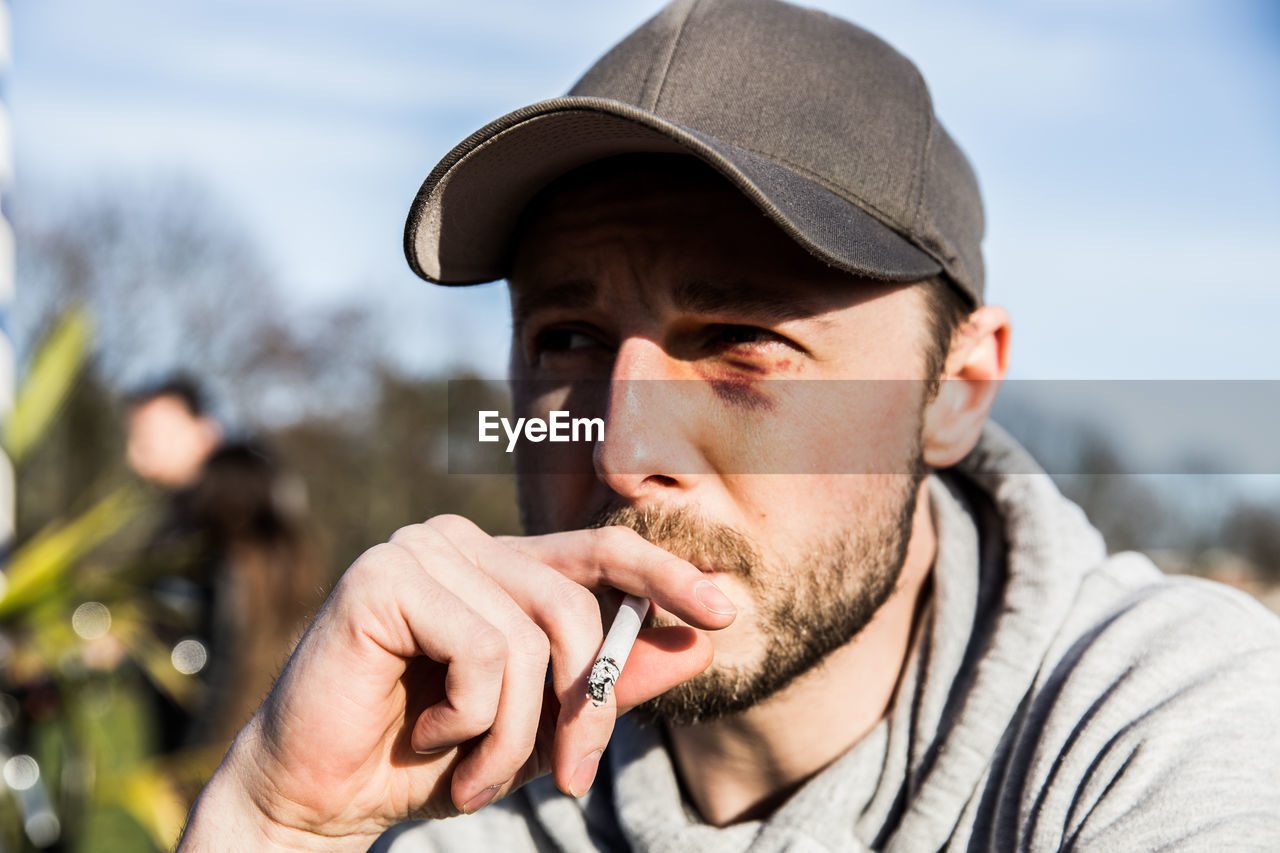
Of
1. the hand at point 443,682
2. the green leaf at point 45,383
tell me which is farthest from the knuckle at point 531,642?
the green leaf at point 45,383

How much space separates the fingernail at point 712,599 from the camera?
134cm

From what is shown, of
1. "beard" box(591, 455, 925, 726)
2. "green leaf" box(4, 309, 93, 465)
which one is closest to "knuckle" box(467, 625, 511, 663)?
"beard" box(591, 455, 925, 726)

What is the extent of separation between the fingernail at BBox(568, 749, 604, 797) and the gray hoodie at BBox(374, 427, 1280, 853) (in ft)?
1.88

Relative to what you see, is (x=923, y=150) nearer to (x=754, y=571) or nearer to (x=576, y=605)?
(x=754, y=571)

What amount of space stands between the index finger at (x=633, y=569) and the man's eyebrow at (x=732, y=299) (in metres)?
0.44

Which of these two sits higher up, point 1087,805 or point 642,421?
point 642,421

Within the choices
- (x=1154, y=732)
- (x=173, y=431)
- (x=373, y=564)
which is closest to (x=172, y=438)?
(x=173, y=431)

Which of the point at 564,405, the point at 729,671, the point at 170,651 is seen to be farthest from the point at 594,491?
the point at 170,651

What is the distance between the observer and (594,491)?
183 cm

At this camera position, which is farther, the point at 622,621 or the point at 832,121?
the point at 832,121

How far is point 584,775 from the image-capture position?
132 centimetres

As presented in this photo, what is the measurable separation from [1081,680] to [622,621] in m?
0.80

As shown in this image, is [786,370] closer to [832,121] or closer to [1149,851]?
[832,121]

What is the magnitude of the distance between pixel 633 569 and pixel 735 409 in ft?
1.44
